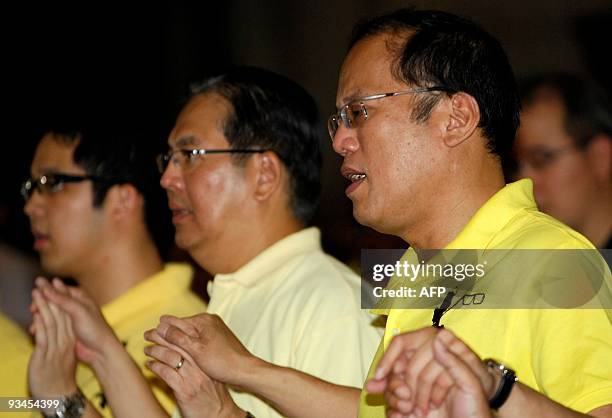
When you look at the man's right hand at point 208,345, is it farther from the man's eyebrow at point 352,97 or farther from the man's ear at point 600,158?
the man's ear at point 600,158

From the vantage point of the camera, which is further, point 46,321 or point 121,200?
point 121,200

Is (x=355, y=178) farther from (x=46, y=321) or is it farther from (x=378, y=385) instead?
(x=46, y=321)

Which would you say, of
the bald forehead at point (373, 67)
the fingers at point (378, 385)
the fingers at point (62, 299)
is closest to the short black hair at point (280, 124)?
the fingers at point (62, 299)

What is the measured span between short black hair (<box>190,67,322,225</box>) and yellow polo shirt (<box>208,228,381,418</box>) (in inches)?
6.7

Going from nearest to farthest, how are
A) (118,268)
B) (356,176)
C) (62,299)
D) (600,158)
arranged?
(356,176) < (62,299) < (118,268) < (600,158)

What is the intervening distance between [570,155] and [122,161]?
1.61m

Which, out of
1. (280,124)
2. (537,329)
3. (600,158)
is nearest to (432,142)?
(537,329)

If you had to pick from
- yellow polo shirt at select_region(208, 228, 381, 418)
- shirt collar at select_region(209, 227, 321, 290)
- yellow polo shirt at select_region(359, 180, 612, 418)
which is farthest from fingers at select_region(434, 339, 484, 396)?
shirt collar at select_region(209, 227, 321, 290)

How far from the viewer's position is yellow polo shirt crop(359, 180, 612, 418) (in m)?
1.57

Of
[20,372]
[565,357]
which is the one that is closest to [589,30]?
[20,372]

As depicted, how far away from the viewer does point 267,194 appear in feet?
9.43

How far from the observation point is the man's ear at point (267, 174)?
2873 mm

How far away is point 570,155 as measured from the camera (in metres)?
3.78

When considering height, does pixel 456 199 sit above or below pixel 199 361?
above
